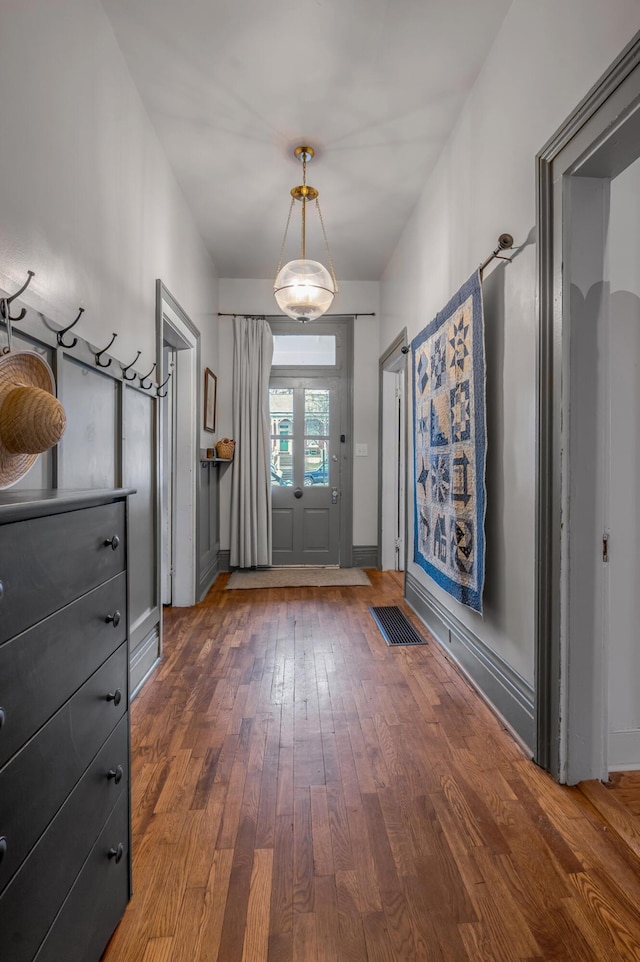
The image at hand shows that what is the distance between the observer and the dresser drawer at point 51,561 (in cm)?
72

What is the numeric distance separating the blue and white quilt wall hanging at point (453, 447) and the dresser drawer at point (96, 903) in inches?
62.7

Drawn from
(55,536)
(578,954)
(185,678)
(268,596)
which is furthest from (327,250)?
(578,954)

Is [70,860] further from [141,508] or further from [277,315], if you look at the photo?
[277,315]

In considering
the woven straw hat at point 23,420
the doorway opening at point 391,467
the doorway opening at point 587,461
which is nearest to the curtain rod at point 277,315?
the doorway opening at point 391,467

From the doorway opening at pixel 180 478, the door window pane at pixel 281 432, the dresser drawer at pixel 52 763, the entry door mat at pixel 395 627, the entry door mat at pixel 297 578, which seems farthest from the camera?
the door window pane at pixel 281 432

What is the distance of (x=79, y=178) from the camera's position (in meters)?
1.78

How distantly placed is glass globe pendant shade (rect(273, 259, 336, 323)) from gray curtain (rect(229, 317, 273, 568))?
66.3 inches

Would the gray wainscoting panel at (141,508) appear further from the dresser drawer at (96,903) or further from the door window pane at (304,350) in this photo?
the door window pane at (304,350)

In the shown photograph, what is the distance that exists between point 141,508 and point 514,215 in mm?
2223

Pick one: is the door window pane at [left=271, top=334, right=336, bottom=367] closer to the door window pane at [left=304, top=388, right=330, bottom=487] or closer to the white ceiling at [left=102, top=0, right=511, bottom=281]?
the door window pane at [left=304, top=388, right=330, bottom=487]

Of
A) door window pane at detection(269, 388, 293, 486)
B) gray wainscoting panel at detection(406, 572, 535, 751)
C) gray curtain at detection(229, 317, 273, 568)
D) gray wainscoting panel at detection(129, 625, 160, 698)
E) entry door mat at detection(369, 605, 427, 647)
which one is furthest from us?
door window pane at detection(269, 388, 293, 486)

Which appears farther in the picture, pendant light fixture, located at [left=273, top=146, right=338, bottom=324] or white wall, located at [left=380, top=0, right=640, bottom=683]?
pendant light fixture, located at [left=273, top=146, right=338, bottom=324]

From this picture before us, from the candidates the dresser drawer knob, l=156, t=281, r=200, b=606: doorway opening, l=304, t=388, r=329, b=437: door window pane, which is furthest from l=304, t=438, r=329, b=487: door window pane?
the dresser drawer knob

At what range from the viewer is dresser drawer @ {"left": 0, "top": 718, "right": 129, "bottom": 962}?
2.40 ft
